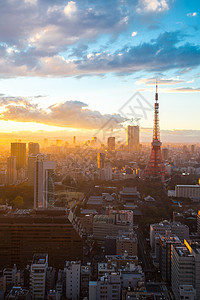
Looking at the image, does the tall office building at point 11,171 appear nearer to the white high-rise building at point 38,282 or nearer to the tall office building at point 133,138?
the tall office building at point 133,138

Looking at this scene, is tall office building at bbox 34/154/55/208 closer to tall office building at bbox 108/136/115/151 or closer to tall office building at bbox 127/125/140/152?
tall office building at bbox 108/136/115/151

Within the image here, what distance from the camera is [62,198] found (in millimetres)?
12828

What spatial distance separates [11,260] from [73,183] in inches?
414

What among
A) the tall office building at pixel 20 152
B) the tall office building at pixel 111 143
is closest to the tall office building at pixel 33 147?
the tall office building at pixel 20 152

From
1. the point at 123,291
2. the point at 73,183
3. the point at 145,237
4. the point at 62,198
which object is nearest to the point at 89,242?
the point at 145,237

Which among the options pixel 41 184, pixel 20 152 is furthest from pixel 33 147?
pixel 41 184

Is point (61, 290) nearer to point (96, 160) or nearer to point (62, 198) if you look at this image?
point (62, 198)

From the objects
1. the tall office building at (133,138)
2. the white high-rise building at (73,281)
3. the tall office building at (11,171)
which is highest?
the tall office building at (133,138)

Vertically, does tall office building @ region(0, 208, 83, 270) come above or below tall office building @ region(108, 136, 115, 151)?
below

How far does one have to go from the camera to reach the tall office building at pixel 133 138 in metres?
26.3

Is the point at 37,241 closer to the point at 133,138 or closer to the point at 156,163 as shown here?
the point at 156,163

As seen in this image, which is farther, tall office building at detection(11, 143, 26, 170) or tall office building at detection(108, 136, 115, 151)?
tall office building at detection(108, 136, 115, 151)

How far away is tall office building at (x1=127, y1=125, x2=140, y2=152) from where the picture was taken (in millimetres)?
26284

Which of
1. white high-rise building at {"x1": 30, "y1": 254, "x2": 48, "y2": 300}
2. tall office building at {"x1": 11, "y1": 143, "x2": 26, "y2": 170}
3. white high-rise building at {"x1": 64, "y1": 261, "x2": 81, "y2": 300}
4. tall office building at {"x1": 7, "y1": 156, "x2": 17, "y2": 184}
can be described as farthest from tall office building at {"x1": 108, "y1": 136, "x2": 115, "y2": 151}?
white high-rise building at {"x1": 30, "y1": 254, "x2": 48, "y2": 300}
